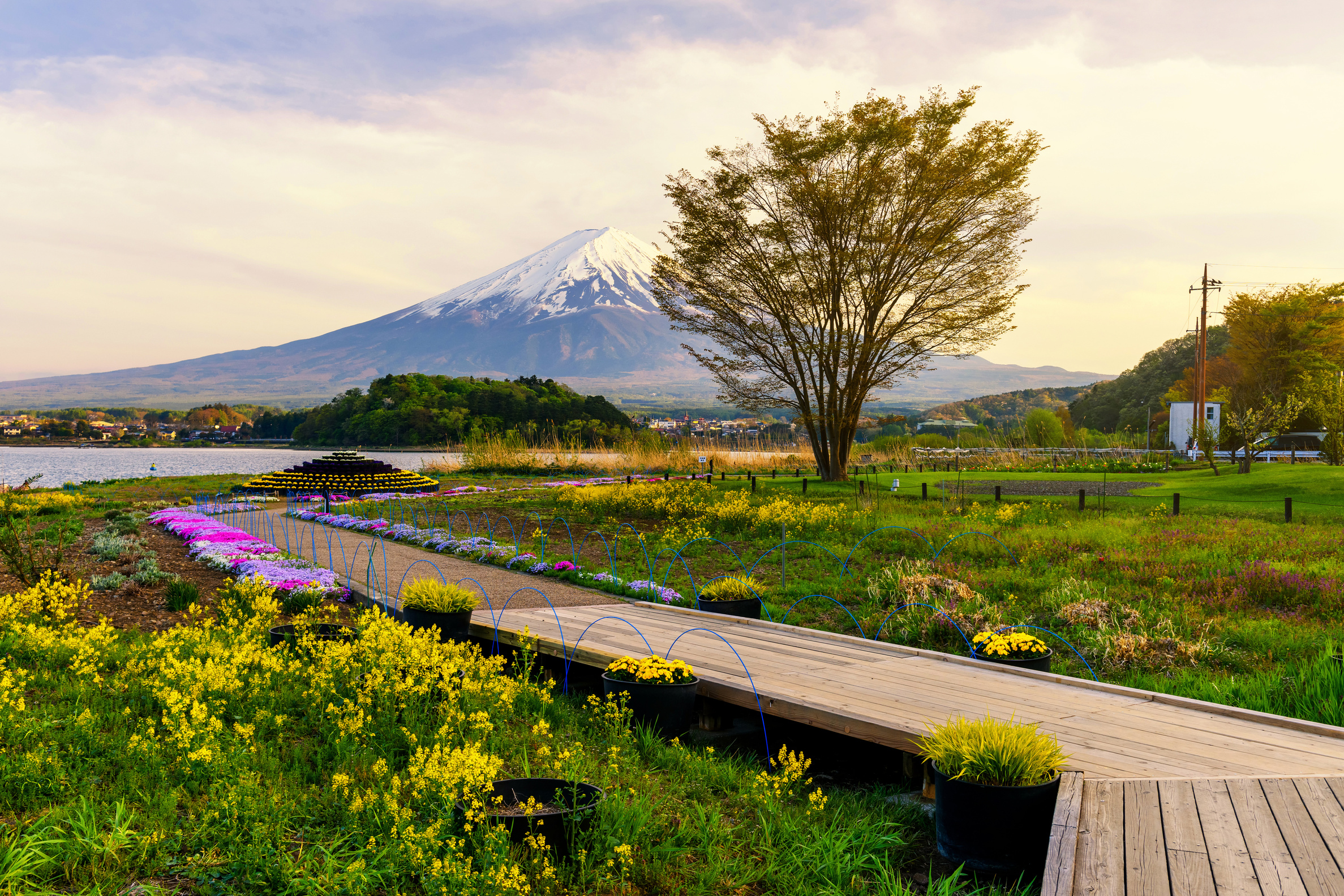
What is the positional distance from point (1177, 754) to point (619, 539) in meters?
10.1

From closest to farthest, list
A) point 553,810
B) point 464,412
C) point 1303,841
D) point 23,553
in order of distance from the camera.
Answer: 1. point 1303,841
2. point 553,810
3. point 23,553
4. point 464,412

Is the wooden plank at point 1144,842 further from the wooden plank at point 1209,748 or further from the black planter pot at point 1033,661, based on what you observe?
the black planter pot at point 1033,661

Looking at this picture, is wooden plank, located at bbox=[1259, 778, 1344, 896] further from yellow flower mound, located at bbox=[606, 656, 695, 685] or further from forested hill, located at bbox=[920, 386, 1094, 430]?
forested hill, located at bbox=[920, 386, 1094, 430]

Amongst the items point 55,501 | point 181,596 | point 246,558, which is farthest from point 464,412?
point 181,596

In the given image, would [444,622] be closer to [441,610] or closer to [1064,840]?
[441,610]

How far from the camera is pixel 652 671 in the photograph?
4719 millimetres

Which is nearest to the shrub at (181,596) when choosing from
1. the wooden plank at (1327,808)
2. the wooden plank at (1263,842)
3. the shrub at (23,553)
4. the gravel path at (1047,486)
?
the shrub at (23,553)

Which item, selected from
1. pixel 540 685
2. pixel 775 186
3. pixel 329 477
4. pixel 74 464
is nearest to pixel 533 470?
pixel 329 477

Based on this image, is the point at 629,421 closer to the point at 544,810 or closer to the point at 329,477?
the point at 329,477

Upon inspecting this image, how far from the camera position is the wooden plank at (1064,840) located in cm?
264

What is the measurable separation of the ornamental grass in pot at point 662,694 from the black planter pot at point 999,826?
1.78m

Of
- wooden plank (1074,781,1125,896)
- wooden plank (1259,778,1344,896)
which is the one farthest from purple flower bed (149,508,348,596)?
wooden plank (1259,778,1344,896)

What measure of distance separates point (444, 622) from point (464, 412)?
142 feet

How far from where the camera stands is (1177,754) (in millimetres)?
3600
